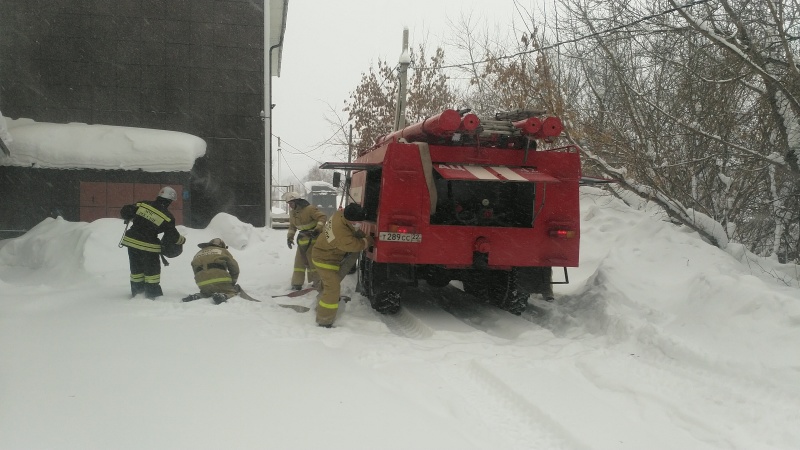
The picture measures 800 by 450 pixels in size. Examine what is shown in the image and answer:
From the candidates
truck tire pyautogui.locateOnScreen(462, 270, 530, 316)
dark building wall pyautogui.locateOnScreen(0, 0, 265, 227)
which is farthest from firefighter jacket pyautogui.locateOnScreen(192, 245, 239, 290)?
dark building wall pyautogui.locateOnScreen(0, 0, 265, 227)

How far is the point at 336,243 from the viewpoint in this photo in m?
7.02

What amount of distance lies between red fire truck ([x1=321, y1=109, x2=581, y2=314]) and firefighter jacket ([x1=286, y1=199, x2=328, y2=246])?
1609 millimetres

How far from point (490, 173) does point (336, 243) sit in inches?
76.4

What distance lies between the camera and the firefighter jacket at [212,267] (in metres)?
8.12

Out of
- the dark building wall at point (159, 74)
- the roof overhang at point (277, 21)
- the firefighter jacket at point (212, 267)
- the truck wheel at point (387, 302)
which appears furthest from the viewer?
the roof overhang at point (277, 21)

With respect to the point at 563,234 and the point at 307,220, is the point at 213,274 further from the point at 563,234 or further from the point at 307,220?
the point at 563,234

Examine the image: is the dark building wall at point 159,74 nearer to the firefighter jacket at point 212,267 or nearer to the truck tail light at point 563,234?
the firefighter jacket at point 212,267

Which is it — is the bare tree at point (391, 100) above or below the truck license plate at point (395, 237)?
above

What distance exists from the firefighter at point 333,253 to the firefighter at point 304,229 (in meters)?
2.36

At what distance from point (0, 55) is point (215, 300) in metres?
12.2

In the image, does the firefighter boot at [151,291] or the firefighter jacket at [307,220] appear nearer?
the firefighter boot at [151,291]

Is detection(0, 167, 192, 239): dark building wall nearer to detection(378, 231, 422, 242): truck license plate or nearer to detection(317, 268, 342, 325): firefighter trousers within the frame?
detection(317, 268, 342, 325): firefighter trousers

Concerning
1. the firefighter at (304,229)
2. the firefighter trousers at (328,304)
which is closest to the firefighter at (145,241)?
the firefighter at (304,229)

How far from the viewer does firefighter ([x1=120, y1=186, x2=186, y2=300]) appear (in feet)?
26.3
